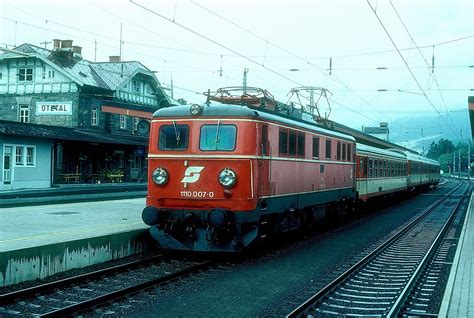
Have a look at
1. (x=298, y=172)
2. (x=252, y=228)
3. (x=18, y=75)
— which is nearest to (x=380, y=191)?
(x=298, y=172)

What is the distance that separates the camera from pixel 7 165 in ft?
101

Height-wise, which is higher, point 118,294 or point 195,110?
point 195,110

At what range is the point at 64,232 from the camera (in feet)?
39.9

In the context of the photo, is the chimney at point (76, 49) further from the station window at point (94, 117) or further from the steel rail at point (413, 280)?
the steel rail at point (413, 280)

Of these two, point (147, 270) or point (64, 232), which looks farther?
point (64, 232)

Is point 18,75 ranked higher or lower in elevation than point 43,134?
higher

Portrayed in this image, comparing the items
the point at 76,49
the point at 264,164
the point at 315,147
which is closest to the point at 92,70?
the point at 76,49

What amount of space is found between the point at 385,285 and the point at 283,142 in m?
4.10

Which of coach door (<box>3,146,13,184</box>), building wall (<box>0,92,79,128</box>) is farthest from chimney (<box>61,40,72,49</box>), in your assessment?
coach door (<box>3,146,13,184</box>)

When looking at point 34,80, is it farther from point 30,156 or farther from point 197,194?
point 197,194

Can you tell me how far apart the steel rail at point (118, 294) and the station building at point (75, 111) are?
2443cm

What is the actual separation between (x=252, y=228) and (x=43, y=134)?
23.7 meters

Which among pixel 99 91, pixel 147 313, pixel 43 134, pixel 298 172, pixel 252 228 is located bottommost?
pixel 147 313

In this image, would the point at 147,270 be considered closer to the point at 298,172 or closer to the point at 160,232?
the point at 160,232
